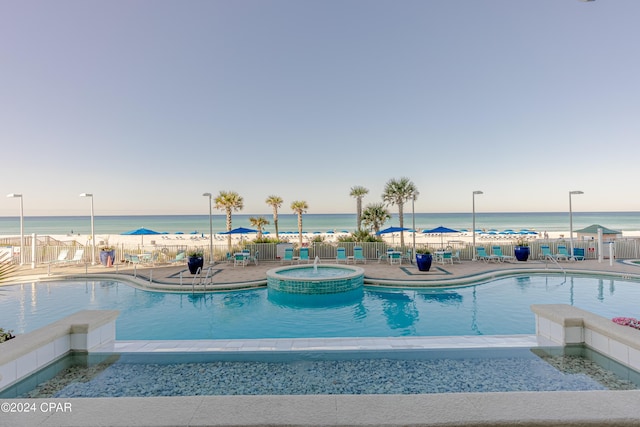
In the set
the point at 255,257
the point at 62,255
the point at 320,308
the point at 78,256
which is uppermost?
the point at 62,255

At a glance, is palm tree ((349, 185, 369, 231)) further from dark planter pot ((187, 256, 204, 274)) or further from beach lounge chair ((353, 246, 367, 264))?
dark planter pot ((187, 256, 204, 274))

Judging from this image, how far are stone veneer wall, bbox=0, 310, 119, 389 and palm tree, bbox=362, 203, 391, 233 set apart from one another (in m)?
19.5

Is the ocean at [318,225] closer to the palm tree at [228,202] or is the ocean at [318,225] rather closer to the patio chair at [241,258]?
the palm tree at [228,202]

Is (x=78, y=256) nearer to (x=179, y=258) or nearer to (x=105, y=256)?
(x=105, y=256)

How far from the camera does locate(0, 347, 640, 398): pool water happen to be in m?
3.69

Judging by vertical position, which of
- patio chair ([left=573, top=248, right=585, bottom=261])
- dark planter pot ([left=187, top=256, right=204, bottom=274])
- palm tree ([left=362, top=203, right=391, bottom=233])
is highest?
palm tree ([left=362, top=203, right=391, bottom=233])

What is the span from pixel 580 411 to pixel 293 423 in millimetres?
1853

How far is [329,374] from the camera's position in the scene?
4.10 metres

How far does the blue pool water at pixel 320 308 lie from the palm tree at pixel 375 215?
1178 centimetres

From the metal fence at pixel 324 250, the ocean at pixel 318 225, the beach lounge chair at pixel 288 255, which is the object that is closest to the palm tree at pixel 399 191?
the metal fence at pixel 324 250

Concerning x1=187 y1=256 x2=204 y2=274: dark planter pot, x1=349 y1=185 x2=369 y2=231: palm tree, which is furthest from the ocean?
x1=187 y1=256 x2=204 y2=274: dark planter pot

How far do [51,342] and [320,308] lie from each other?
19.9 ft

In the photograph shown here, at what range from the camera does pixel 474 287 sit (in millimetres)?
11102

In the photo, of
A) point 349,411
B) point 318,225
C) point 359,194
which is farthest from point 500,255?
point 318,225
